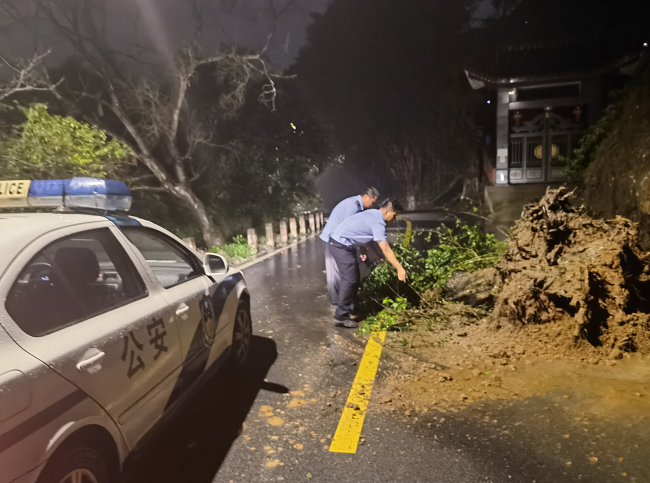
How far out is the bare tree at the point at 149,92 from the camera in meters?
13.4

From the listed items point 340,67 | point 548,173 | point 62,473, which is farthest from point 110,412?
point 340,67

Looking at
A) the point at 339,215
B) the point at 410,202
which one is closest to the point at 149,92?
the point at 339,215

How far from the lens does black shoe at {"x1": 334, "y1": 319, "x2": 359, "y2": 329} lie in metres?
5.33

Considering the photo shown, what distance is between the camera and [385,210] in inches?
212

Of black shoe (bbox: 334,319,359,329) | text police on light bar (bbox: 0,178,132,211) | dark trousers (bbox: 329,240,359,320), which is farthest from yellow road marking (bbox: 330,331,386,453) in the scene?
text police on light bar (bbox: 0,178,132,211)

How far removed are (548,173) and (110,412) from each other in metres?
20.0

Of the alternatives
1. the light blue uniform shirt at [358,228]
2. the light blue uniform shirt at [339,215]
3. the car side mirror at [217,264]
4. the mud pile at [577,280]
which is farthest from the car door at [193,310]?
the mud pile at [577,280]

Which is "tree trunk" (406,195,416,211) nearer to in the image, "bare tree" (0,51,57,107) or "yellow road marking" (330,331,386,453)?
"bare tree" (0,51,57,107)

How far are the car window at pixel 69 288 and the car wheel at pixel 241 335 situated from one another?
129cm

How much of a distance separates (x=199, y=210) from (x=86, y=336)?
46.7 ft

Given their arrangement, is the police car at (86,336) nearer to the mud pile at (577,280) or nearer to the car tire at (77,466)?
the car tire at (77,466)

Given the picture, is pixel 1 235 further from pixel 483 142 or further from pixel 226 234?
pixel 483 142

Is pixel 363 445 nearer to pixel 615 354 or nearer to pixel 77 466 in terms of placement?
pixel 77 466

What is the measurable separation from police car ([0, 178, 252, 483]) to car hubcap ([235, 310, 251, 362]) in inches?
20.4
